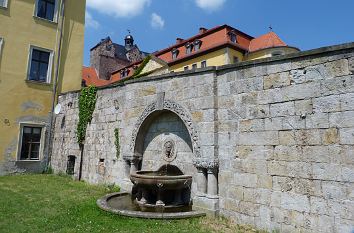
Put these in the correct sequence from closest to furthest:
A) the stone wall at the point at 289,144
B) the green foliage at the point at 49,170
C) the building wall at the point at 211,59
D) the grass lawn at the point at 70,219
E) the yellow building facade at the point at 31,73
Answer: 1. the stone wall at the point at 289,144
2. the grass lawn at the point at 70,219
3. the yellow building facade at the point at 31,73
4. the green foliage at the point at 49,170
5. the building wall at the point at 211,59

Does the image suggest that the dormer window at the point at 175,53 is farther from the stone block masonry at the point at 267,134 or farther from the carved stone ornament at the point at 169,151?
the carved stone ornament at the point at 169,151

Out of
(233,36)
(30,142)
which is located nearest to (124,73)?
(233,36)

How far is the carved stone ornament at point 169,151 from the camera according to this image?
7711 mm

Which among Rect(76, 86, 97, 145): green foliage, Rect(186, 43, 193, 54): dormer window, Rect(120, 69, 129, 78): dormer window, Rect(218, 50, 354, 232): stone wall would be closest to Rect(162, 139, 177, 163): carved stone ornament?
Rect(218, 50, 354, 232): stone wall

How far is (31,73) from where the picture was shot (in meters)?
13.8

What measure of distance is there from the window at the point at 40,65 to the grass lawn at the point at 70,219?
7296 mm

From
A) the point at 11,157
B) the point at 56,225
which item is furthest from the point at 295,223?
the point at 11,157

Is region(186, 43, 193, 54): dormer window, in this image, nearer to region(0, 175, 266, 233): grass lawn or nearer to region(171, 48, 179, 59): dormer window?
region(171, 48, 179, 59): dormer window

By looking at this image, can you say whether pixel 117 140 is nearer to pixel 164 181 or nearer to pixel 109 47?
pixel 164 181

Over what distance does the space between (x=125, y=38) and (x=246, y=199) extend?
159 ft

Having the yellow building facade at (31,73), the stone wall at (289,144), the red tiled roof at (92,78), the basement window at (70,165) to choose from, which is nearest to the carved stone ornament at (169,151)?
the stone wall at (289,144)

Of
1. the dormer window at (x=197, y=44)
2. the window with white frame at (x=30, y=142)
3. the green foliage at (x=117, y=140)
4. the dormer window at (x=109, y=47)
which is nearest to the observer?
the green foliage at (x=117, y=140)

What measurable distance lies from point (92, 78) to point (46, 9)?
77.0 ft

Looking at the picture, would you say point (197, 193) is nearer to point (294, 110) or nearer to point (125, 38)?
point (294, 110)
